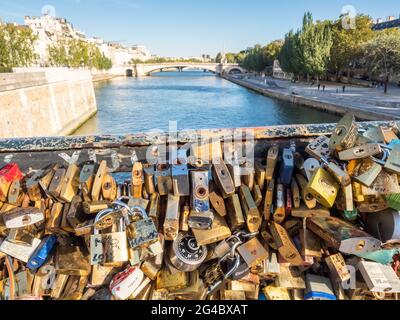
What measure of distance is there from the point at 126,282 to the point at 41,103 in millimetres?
16227

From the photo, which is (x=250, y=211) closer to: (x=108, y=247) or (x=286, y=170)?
(x=286, y=170)

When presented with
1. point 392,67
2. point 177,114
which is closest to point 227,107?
point 177,114

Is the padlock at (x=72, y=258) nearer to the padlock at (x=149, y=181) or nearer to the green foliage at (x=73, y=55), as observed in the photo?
the padlock at (x=149, y=181)

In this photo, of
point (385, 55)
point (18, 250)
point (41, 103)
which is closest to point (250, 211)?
point (18, 250)

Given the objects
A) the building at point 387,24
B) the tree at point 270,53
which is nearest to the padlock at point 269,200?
the tree at point 270,53

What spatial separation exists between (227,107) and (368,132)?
28.3 meters

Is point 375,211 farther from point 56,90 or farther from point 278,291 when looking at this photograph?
point 56,90

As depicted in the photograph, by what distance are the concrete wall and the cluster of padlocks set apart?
8.62 m

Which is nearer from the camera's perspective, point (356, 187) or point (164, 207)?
point (356, 187)

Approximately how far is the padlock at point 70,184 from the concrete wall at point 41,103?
8.57m

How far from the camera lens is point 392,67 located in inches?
962

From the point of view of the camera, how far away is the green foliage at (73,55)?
48.1 metres

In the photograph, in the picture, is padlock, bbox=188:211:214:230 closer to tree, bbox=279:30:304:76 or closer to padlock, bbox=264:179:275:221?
padlock, bbox=264:179:275:221

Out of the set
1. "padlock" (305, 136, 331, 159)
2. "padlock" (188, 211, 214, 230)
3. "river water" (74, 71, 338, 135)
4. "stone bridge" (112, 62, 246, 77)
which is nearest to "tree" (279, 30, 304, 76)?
"river water" (74, 71, 338, 135)
